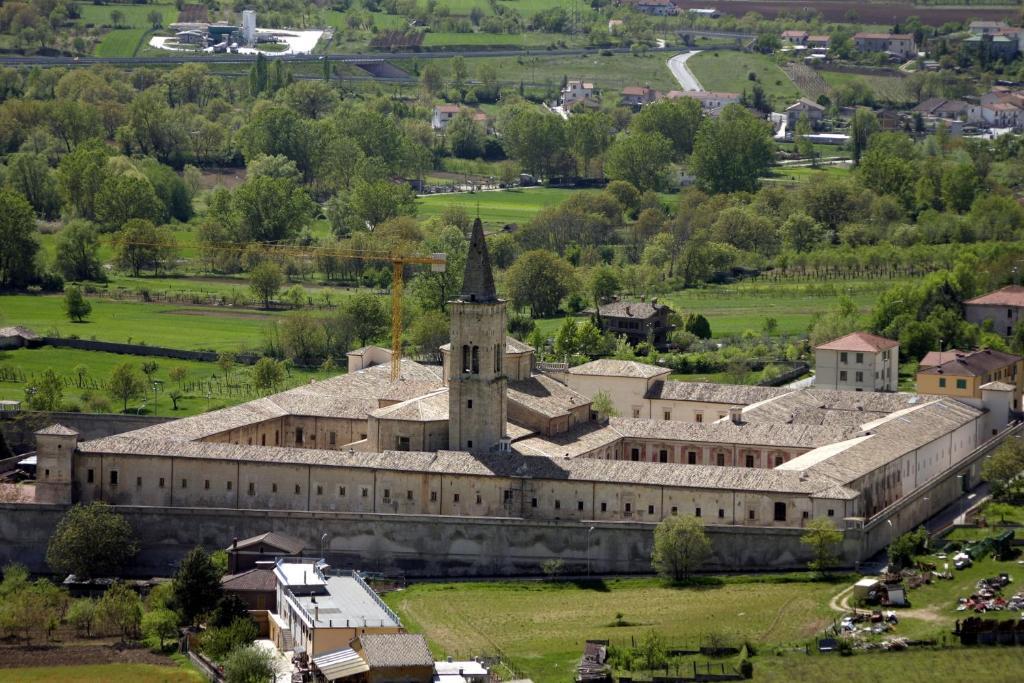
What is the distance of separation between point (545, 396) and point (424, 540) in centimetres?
1090

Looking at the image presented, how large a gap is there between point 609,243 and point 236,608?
3475 inches

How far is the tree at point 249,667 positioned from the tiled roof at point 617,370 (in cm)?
3363

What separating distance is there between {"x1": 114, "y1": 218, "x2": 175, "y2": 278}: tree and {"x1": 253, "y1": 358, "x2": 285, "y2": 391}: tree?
3706 centimetres

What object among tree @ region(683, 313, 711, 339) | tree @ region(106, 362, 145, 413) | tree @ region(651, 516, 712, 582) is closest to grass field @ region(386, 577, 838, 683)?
tree @ region(651, 516, 712, 582)

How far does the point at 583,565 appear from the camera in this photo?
87000mm

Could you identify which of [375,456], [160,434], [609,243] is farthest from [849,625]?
→ [609,243]

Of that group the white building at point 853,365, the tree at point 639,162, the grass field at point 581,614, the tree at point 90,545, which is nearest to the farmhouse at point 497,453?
the tree at point 90,545

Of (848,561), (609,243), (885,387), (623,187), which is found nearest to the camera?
(848,561)

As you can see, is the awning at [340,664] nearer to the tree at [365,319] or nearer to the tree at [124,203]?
the tree at [365,319]

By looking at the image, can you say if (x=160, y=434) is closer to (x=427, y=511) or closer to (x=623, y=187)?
(x=427, y=511)

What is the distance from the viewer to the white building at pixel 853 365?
366ft

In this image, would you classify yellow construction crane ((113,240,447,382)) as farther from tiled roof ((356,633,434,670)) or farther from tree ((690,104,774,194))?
tiled roof ((356,633,434,670))

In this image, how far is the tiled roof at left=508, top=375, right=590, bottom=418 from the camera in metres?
95.6

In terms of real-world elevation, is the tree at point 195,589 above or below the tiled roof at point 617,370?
below
